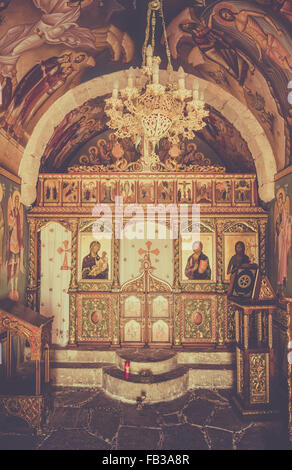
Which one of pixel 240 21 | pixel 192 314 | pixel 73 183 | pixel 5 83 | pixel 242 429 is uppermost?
pixel 240 21

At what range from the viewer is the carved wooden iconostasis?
8211 millimetres

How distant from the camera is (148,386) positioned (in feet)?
21.0

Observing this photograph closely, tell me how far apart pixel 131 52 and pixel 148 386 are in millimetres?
6596

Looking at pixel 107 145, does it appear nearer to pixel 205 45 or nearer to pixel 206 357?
pixel 205 45

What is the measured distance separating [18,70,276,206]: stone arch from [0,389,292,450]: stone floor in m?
4.63

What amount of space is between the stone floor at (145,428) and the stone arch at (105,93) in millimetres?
4634

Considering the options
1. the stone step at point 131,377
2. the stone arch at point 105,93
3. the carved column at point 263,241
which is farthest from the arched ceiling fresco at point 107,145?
the stone step at point 131,377

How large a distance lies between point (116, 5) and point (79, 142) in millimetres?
4402

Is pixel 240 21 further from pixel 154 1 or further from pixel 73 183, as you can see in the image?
pixel 73 183

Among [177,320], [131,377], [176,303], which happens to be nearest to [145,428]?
[131,377]

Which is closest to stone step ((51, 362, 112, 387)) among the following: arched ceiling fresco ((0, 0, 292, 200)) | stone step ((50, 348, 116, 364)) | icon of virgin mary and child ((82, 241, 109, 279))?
stone step ((50, 348, 116, 364))

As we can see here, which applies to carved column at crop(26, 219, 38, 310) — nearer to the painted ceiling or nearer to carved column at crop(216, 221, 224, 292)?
the painted ceiling
